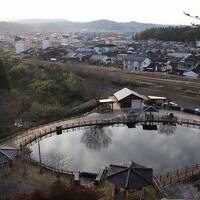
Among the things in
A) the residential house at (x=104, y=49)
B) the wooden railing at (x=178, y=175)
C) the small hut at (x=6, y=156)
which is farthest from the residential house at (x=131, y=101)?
the residential house at (x=104, y=49)

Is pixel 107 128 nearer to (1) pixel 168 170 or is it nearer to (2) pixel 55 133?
(2) pixel 55 133

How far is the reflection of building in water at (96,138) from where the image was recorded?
2406 cm

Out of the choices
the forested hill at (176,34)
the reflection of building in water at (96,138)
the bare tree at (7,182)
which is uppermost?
the forested hill at (176,34)

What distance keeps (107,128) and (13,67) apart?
23.5 m

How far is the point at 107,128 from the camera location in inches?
1073

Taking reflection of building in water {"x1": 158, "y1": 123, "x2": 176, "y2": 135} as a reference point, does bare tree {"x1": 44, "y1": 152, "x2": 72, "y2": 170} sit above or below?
below

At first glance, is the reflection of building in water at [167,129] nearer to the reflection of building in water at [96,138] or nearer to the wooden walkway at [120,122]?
the wooden walkway at [120,122]

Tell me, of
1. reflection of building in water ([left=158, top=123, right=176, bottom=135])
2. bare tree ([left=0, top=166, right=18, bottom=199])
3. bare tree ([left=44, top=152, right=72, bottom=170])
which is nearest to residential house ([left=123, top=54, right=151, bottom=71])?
reflection of building in water ([left=158, top=123, right=176, bottom=135])

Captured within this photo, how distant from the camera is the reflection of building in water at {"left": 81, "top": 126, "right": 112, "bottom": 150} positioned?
2406 centimetres

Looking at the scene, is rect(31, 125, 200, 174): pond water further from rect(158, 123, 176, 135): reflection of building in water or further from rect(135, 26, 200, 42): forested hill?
rect(135, 26, 200, 42): forested hill

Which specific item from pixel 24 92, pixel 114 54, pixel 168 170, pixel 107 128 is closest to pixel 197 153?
pixel 168 170

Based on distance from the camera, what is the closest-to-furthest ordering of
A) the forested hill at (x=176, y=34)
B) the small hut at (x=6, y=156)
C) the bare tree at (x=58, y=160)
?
the small hut at (x=6, y=156) → the bare tree at (x=58, y=160) → the forested hill at (x=176, y=34)

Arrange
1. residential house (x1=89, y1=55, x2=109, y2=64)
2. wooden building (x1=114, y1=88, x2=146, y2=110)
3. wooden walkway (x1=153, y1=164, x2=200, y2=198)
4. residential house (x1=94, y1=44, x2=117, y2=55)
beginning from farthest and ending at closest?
residential house (x1=94, y1=44, x2=117, y2=55)
residential house (x1=89, y1=55, x2=109, y2=64)
wooden building (x1=114, y1=88, x2=146, y2=110)
wooden walkway (x1=153, y1=164, x2=200, y2=198)

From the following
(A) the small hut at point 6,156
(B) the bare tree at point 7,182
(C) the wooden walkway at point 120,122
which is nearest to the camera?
(B) the bare tree at point 7,182
